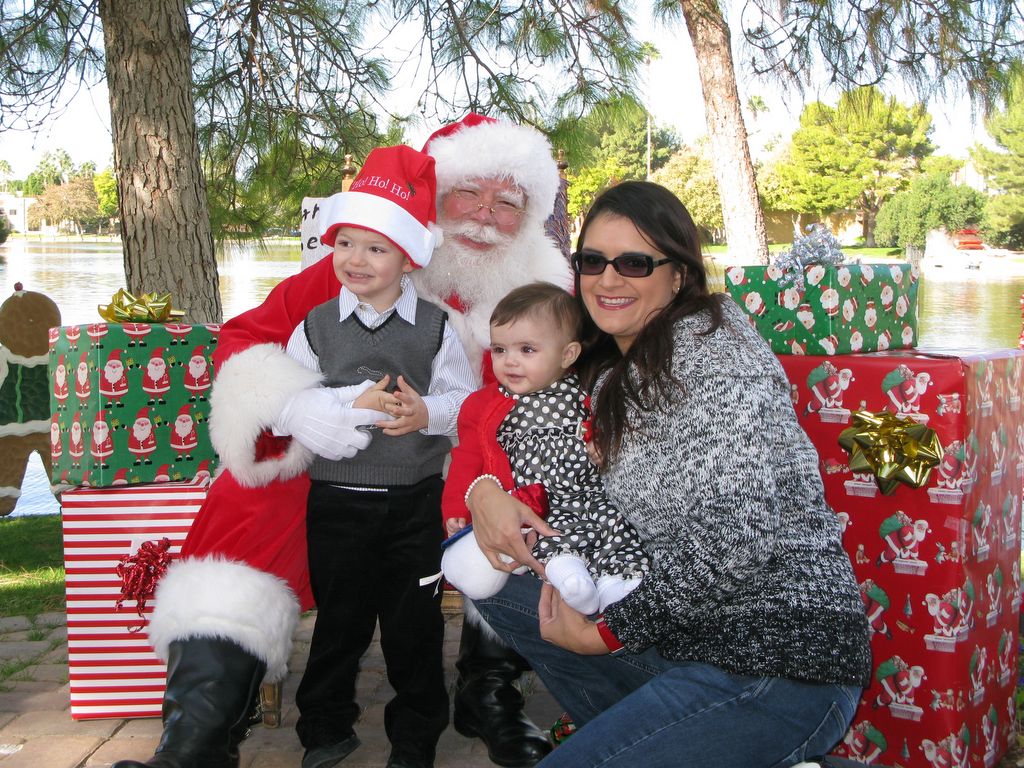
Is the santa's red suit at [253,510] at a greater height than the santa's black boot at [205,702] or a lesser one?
greater

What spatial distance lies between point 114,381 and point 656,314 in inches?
65.3

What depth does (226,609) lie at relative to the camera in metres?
2.13

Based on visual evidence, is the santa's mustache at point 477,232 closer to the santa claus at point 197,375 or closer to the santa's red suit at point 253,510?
the santa's red suit at point 253,510

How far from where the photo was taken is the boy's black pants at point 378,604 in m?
2.28

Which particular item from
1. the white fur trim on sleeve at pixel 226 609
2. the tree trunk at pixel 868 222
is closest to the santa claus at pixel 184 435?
the white fur trim on sleeve at pixel 226 609

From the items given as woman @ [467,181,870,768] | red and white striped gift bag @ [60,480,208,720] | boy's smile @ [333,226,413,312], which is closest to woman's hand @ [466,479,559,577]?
woman @ [467,181,870,768]

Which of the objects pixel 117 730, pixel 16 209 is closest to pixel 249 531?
pixel 117 730

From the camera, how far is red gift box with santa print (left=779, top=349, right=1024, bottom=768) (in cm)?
201

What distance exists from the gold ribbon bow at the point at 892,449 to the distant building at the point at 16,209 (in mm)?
8347

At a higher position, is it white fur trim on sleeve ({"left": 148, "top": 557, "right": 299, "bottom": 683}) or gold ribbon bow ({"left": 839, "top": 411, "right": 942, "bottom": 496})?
gold ribbon bow ({"left": 839, "top": 411, "right": 942, "bottom": 496})

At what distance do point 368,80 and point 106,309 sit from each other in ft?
11.0

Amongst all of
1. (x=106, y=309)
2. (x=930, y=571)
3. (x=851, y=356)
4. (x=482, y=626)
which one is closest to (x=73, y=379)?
(x=106, y=309)

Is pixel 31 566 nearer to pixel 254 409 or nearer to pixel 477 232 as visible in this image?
pixel 254 409

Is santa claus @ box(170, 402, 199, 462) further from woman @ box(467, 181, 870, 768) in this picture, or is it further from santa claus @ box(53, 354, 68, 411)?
woman @ box(467, 181, 870, 768)
